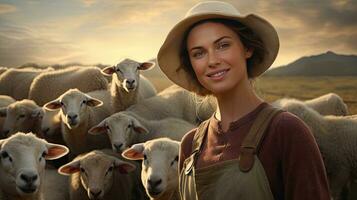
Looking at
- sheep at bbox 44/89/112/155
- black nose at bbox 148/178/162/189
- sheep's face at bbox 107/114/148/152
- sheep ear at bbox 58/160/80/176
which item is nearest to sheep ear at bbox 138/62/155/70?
sheep at bbox 44/89/112/155

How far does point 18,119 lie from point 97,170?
8.29ft

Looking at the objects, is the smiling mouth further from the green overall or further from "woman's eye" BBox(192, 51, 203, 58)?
the green overall

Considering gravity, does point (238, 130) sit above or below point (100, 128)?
above

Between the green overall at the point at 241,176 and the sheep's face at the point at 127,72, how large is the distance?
583 centimetres

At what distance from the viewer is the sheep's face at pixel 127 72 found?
812 cm

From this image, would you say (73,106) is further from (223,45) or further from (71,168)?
(223,45)

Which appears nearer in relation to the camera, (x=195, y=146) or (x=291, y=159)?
(x=291, y=159)

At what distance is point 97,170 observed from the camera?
5.52 meters

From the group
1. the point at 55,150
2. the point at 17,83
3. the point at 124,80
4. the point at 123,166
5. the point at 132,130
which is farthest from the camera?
the point at 17,83

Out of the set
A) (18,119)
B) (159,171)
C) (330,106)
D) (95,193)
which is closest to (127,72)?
(18,119)

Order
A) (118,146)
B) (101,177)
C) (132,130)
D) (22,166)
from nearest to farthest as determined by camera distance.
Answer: (22,166) → (101,177) → (118,146) → (132,130)

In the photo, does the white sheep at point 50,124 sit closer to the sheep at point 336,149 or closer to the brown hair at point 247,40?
the sheep at point 336,149

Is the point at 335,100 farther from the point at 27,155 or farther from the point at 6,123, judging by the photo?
the point at 27,155

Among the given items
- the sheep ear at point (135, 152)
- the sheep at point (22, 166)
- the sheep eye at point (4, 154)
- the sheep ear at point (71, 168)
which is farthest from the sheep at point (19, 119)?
the sheep ear at point (135, 152)
